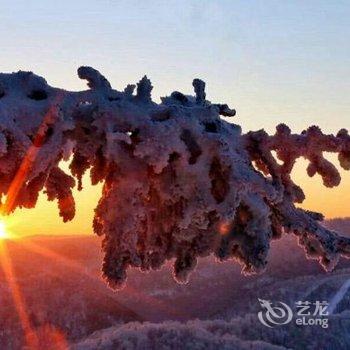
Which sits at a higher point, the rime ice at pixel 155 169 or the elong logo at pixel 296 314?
the rime ice at pixel 155 169

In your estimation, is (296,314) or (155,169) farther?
(296,314)

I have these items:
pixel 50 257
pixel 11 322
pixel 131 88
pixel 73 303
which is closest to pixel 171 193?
pixel 131 88

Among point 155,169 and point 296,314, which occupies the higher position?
point 155,169

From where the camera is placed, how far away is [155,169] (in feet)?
10.5

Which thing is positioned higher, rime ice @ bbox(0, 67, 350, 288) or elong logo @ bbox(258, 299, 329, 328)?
rime ice @ bbox(0, 67, 350, 288)

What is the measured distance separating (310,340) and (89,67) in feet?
82.0

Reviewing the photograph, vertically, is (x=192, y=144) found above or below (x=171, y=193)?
above

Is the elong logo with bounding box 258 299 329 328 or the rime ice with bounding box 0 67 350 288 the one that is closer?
the rime ice with bounding box 0 67 350 288

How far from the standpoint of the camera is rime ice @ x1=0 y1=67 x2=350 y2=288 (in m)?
3.20

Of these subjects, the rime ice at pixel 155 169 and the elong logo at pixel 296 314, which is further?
the elong logo at pixel 296 314

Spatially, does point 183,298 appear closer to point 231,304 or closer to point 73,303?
point 231,304

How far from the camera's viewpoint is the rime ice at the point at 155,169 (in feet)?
10.5

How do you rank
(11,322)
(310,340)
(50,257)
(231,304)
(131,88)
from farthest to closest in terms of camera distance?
(50,257) → (231,304) → (11,322) → (310,340) → (131,88)

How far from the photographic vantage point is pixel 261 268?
11.8 ft
